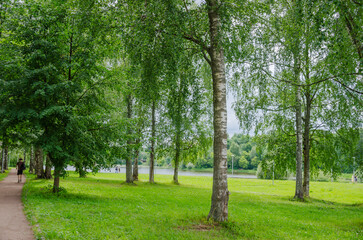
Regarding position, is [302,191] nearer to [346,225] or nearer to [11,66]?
[346,225]

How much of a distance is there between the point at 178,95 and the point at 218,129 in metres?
2.04

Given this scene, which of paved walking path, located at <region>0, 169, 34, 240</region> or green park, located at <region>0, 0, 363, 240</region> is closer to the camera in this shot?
paved walking path, located at <region>0, 169, 34, 240</region>

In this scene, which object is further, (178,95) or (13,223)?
(178,95)

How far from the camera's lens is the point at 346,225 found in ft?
33.9

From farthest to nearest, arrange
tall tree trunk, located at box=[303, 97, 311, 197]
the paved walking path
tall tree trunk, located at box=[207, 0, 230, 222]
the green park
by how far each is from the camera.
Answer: tall tree trunk, located at box=[303, 97, 311, 197] < tall tree trunk, located at box=[207, 0, 230, 222] < the green park < the paved walking path

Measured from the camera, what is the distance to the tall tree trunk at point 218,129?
8.36 meters

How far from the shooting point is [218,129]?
871 centimetres

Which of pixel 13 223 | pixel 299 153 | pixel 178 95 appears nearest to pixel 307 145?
pixel 299 153

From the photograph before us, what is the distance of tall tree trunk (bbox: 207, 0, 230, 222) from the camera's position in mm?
8359

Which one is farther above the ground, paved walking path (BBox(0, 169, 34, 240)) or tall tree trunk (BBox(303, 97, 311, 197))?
tall tree trunk (BBox(303, 97, 311, 197))

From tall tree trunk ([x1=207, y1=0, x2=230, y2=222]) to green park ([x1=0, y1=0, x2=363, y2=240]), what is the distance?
34 millimetres

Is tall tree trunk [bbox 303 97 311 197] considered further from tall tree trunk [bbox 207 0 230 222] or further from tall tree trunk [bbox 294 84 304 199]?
tall tree trunk [bbox 207 0 230 222]

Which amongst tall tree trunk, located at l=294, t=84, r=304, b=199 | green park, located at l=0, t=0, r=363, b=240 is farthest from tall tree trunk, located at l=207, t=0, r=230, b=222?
tall tree trunk, located at l=294, t=84, r=304, b=199

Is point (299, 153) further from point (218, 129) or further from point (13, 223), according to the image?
point (13, 223)
